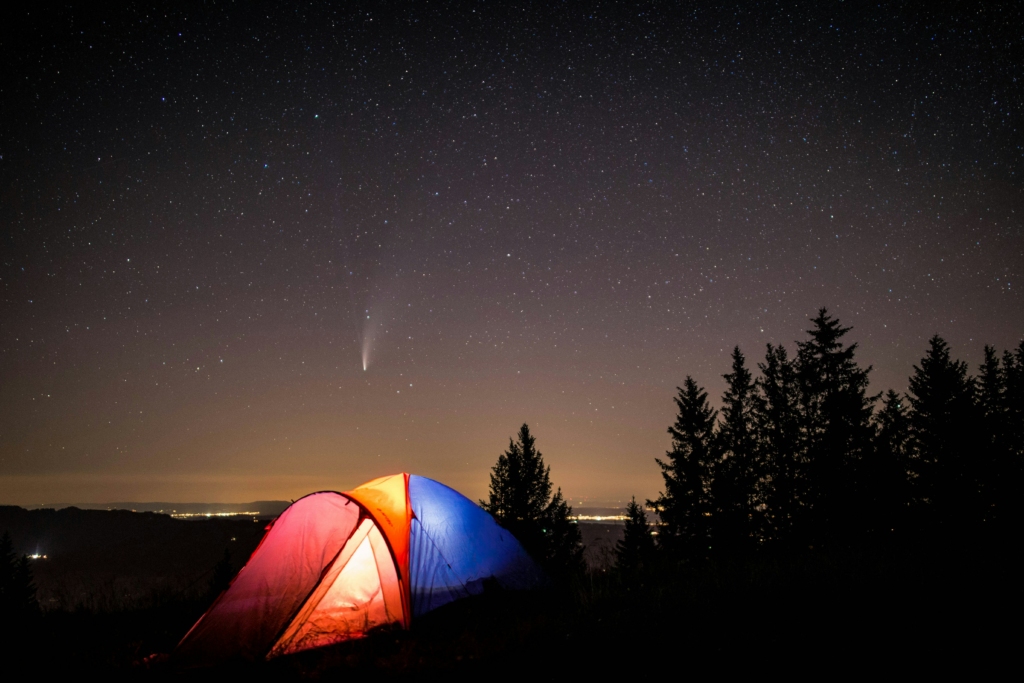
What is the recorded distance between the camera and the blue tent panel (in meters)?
7.21

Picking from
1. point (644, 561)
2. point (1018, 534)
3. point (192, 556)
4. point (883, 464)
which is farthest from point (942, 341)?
point (192, 556)

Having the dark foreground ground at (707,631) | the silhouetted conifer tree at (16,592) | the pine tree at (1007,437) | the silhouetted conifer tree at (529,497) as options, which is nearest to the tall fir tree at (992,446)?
the pine tree at (1007,437)

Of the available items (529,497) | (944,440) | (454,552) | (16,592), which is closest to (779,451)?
(944,440)

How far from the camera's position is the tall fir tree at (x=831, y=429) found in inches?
805

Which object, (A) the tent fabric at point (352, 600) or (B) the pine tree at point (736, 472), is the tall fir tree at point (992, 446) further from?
(A) the tent fabric at point (352, 600)

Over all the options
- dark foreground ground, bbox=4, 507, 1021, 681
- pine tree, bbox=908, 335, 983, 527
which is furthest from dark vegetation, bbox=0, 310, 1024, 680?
pine tree, bbox=908, 335, 983, 527

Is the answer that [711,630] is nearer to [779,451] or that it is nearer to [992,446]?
[779,451]

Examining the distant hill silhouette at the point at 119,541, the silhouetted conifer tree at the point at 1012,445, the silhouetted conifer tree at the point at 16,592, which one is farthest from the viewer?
the distant hill silhouette at the point at 119,541

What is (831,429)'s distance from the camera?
2172 cm

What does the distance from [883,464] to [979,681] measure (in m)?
22.2

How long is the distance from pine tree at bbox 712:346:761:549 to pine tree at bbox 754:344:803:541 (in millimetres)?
435

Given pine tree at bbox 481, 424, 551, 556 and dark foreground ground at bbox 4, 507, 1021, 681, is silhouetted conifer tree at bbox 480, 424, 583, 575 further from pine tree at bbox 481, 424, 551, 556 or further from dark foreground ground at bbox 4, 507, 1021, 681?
dark foreground ground at bbox 4, 507, 1021, 681

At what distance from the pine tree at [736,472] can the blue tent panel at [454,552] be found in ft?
51.0

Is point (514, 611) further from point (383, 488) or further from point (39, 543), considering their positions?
point (39, 543)
